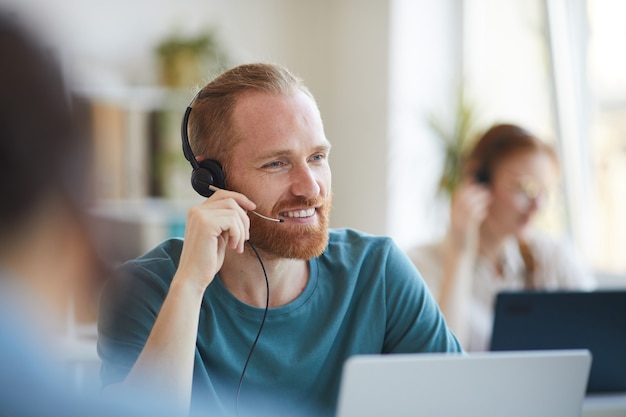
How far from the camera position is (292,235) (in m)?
1.46

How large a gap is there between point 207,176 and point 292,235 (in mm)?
180

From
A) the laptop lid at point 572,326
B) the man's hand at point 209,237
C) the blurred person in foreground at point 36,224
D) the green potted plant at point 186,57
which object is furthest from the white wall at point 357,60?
the blurred person in foreground at point 36,224

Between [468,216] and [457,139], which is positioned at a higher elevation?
[457,139]

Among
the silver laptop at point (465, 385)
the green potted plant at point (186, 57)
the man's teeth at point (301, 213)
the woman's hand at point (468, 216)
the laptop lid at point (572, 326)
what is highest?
the green potted plant at point (186, 57)

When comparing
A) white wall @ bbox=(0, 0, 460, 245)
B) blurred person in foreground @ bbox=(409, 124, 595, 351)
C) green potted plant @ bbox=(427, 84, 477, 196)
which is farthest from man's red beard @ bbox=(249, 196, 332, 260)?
white wall @ bbox=(0, 0, 460, 245)

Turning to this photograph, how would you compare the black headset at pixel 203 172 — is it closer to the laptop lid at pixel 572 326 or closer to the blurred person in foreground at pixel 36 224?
the laptop lid at pixel 572 326

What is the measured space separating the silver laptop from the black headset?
21.5 inches

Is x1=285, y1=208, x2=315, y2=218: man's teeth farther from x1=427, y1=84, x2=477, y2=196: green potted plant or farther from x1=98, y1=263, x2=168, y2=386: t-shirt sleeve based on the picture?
x1=427, y1=84, x2=477, y2=196: green potted plant

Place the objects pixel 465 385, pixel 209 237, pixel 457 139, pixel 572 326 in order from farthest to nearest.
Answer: pixel 457 139, pixel 572 326, pixel 209 237, pixel 465 385

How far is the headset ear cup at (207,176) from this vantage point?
4.80 feet

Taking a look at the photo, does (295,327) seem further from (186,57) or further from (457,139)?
(186,57)

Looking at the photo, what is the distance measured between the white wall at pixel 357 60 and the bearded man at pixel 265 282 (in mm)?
2722

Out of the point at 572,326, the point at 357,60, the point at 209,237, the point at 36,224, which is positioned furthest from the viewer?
the point at 357,60

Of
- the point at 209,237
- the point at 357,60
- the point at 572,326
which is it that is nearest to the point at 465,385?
the point at 209,237
